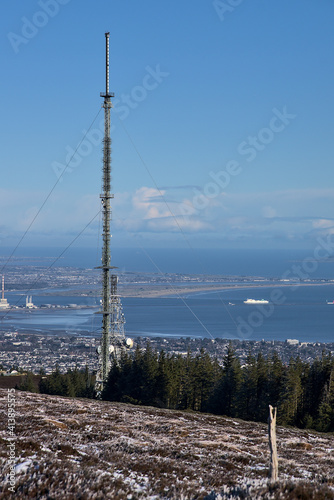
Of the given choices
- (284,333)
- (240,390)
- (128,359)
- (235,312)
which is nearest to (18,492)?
(240,390)

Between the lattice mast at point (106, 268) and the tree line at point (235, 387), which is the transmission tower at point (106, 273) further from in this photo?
the tree line at point (235, 387)

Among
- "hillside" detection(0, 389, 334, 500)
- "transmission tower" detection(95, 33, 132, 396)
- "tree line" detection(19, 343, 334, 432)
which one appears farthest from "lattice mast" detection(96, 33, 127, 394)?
"hillside" detection(0, 389, 334, 500)

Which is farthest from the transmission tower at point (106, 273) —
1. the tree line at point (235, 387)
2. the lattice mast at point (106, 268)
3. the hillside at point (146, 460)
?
the hillside at point (146, 460)

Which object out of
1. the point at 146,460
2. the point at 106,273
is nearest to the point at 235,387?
the point at 106,273

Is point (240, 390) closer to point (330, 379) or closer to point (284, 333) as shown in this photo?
point (330, 379)

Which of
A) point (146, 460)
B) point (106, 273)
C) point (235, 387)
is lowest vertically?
point (235, 387)

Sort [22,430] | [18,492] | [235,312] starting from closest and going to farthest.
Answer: [18,492]
[22,430]
[235,312]

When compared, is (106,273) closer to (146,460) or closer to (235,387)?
(235,387)
